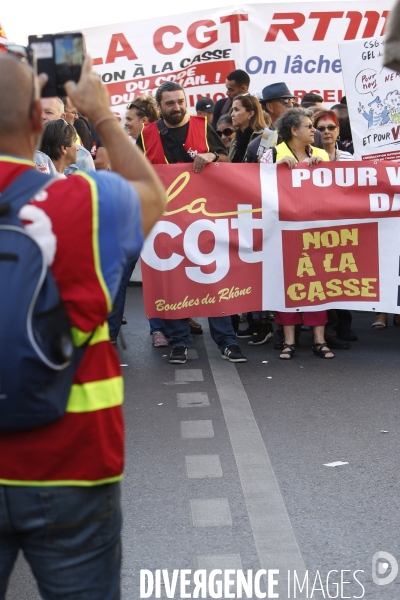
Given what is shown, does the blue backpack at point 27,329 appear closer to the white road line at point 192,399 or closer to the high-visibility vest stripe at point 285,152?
the white road line at point 192,399

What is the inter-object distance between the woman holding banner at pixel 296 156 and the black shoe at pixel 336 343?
7.6 inches

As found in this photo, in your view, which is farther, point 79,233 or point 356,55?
point 356,55

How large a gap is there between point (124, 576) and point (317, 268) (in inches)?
174

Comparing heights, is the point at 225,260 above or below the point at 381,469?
above

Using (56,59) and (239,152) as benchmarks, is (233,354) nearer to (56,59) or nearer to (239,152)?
(239,152)

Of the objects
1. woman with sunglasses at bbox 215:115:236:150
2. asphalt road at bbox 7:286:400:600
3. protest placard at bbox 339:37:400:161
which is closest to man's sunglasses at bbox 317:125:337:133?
protest placard at bbox 339:37:400:161

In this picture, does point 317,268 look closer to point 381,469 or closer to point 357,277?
point 357,277

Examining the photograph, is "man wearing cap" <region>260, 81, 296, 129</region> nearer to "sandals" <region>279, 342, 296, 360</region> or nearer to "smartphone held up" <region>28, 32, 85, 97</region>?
"sandals" <region>279, 342, 296, 360</region>

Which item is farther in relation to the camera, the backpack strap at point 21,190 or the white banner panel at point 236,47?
the white banner panel at point 236,47

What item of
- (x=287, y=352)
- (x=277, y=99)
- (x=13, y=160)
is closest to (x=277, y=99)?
(x=277, y=99)

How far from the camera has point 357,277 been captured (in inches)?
305

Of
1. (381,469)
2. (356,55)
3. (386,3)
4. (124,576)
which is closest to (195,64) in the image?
(386,3)

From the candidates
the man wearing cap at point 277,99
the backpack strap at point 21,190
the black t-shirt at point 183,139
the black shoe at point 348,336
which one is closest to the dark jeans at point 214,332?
the black shoe at point 348,336

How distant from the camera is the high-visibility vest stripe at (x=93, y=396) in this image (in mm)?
2031
